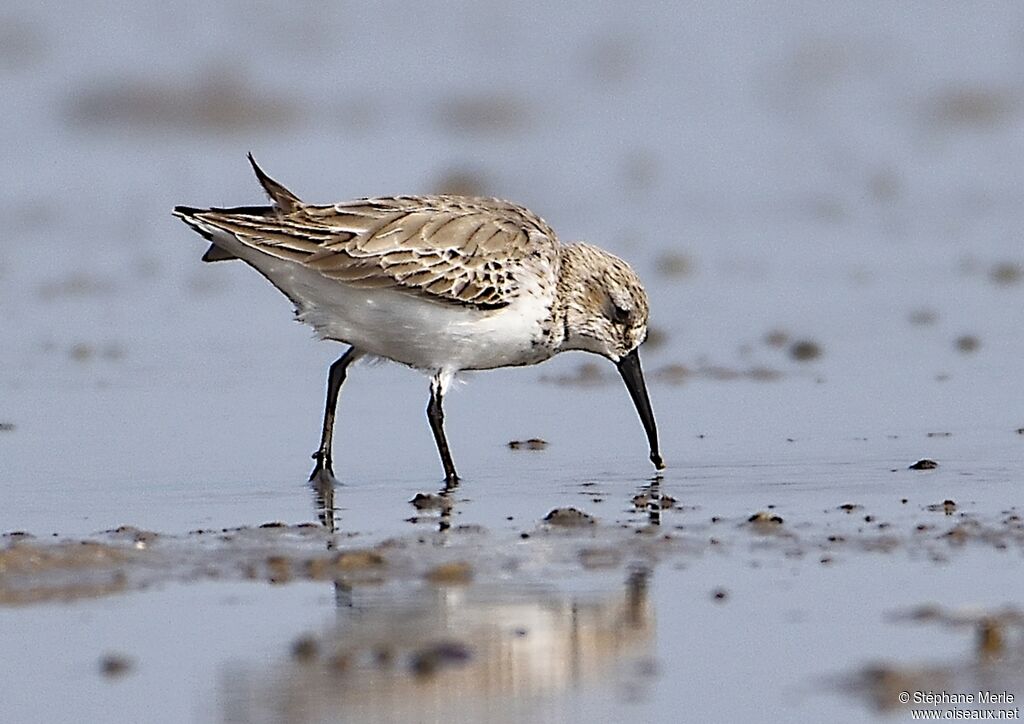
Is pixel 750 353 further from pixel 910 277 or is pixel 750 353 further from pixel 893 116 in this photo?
pixel 893 116

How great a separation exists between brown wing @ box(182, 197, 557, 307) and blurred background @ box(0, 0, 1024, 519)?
89 cm

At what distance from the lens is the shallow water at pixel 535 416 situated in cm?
580

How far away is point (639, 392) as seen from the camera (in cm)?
924

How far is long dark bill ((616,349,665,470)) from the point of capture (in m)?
8.96

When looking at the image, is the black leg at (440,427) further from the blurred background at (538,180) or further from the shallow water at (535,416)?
the blurred background at (538,180)

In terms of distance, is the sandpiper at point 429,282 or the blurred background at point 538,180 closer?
the sandpiper at point 429,282

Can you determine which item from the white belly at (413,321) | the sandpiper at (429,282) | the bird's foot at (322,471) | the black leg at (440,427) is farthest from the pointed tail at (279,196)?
the bird's foot at (322,471)

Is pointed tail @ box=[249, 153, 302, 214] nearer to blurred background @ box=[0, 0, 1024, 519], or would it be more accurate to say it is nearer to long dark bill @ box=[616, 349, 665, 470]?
blurred background @ box=[0, 0, 1024, 519]

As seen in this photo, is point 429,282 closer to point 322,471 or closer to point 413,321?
point 413,321

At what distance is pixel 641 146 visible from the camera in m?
19.3

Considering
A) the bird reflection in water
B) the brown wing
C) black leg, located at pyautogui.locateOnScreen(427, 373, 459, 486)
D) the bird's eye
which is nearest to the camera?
the bird reflection in water

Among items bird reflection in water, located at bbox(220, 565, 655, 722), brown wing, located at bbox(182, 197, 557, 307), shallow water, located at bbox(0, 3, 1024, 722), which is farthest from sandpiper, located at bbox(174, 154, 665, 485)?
bird reflection in water, located at bbox(220, 565, 655, 722)

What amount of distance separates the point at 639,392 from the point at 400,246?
4.23 ft

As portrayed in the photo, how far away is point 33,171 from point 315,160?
250 cm
